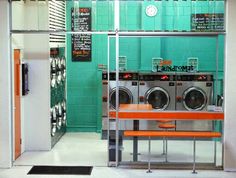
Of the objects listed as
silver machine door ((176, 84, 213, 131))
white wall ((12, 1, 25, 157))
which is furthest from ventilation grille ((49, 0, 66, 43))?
silver machine door ((176, 84, 213, 131))

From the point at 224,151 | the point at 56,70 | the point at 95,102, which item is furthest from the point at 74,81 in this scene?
the point at 224,151

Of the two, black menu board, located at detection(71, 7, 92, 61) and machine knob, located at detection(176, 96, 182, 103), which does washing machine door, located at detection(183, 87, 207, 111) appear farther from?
black menu board, located at detection(71, 7, 92, 61)

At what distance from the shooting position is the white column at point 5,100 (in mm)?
7867

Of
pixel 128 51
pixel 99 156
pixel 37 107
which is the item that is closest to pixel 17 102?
pixel 37 107

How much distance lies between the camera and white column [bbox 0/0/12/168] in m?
7.87

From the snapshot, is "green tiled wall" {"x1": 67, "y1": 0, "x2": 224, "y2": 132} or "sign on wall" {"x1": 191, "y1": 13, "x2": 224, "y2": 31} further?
"green tiled wall" {"x1": 67, "y1": 0, "x2": 224, "y2": 132}

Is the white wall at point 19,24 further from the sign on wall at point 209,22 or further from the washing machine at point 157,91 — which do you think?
the sign on wall at point 209,22

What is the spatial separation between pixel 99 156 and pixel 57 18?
3011mm

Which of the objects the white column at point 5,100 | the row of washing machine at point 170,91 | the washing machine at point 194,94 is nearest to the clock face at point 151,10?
the row of washing machine at point 170,91

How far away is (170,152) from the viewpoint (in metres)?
Answer: 9.09

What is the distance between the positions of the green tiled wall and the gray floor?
67 centimetres

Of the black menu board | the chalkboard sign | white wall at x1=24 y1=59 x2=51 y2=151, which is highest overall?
the chalkboard sign

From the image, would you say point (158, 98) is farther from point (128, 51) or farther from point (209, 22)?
point (209, 22)

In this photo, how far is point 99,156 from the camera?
8789mm
